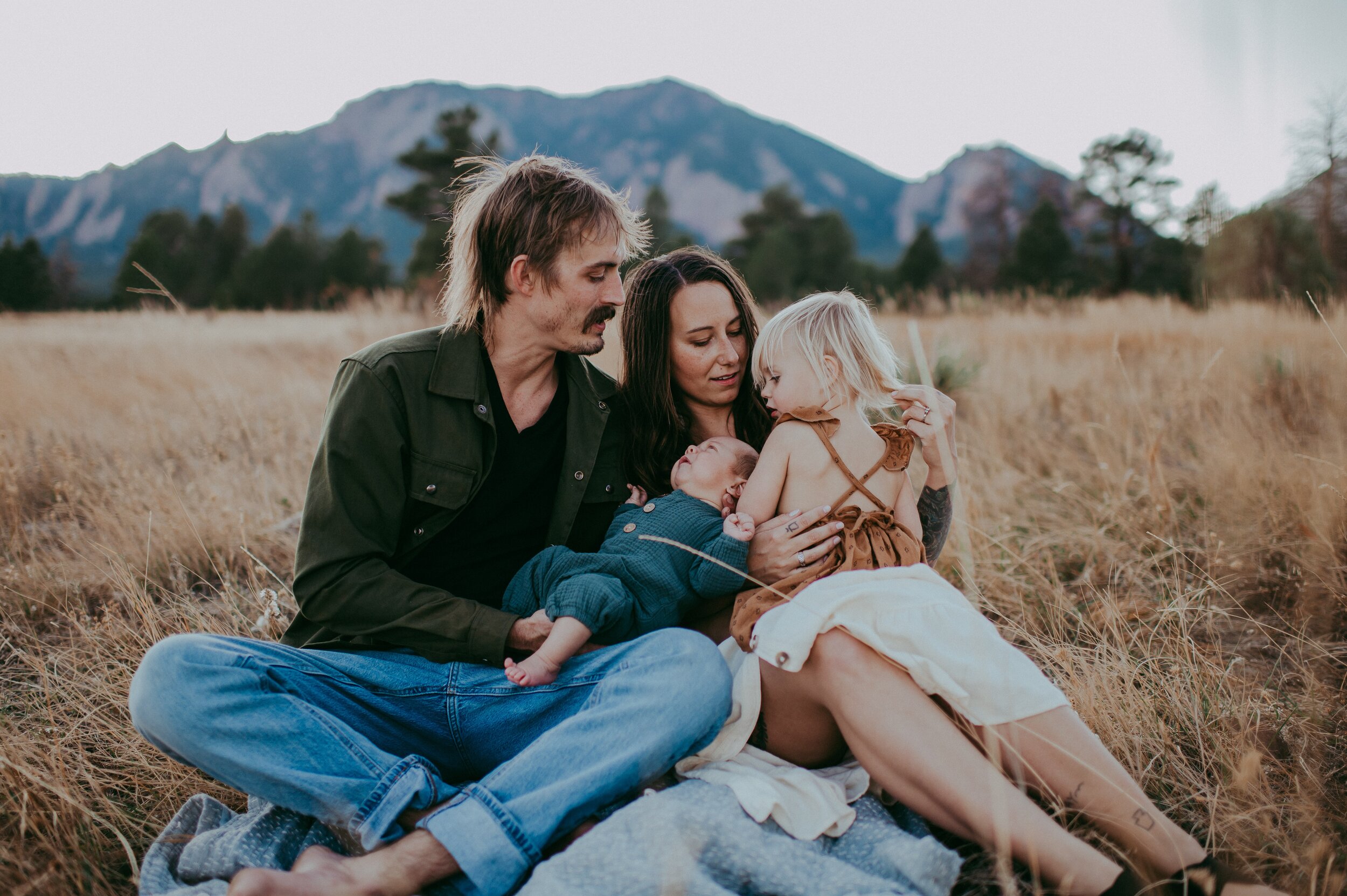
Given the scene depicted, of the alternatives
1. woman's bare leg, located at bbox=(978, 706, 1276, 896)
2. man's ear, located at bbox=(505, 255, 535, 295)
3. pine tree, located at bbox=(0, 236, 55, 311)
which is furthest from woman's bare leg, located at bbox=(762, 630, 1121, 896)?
pine tree, located at bbox=(0, 236, 55, 311)

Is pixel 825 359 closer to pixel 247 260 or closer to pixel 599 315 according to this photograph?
pixel 599 315

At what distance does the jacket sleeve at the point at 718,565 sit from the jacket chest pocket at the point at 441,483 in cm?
76

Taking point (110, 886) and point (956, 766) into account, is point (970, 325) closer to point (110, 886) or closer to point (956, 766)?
point (956, 766)

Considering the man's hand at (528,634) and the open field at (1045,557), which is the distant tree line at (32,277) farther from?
the man's hand at (528,634)

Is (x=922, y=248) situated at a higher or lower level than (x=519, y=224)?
higher

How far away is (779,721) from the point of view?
6.69ft

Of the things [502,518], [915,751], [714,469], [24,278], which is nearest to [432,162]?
[24,278]

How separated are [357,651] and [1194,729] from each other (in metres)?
2.41

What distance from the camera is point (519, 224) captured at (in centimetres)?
257

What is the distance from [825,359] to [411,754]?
1.67m

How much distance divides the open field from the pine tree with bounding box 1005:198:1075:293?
2014 centimetres

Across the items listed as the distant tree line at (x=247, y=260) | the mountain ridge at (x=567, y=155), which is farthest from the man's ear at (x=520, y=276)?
the mountain ridge at (x=567, y=155)

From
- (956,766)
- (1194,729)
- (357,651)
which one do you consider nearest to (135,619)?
(357,651)

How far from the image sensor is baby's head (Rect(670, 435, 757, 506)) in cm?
243
